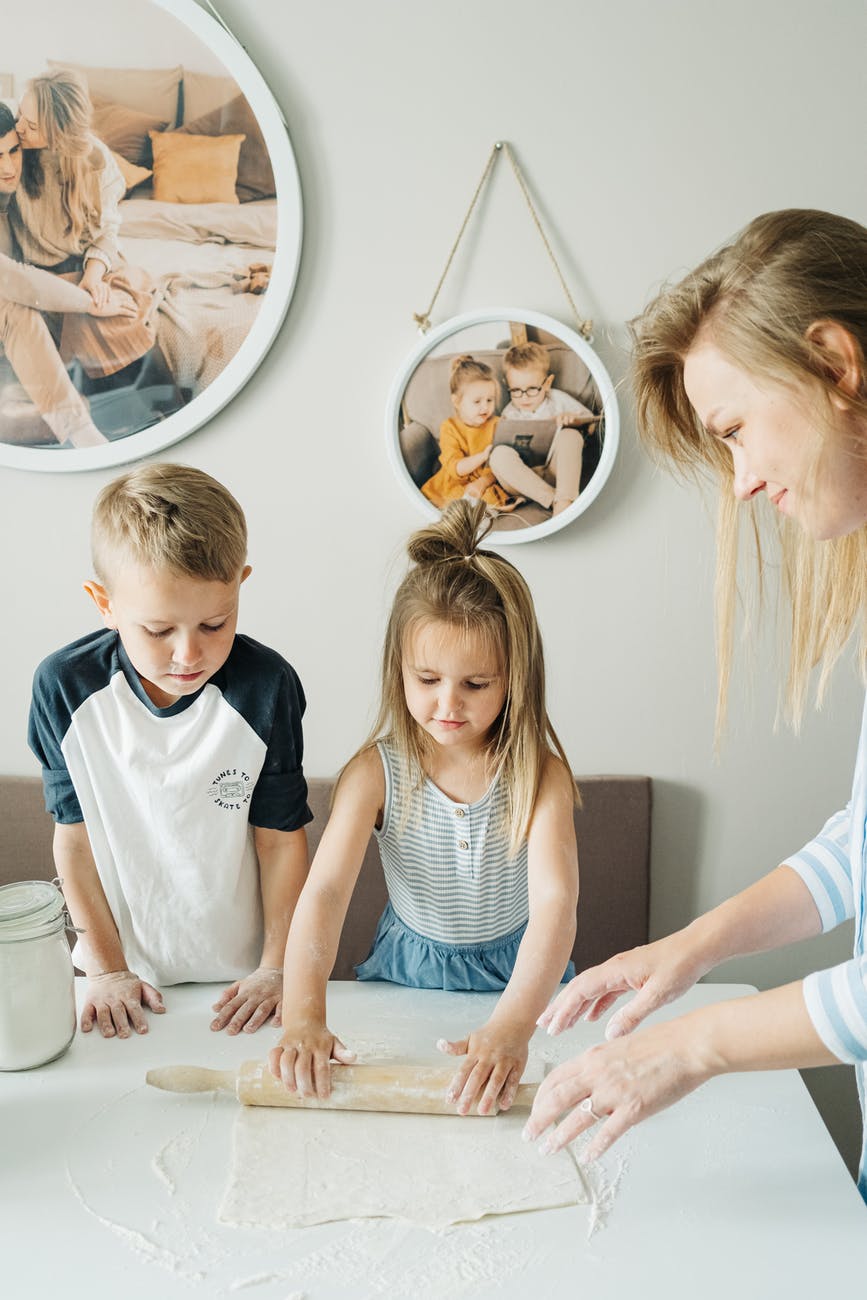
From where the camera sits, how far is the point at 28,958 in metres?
1.02

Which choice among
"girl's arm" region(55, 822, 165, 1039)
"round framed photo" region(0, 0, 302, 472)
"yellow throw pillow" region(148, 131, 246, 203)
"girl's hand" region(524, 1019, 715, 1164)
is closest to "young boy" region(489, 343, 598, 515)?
"round framed photo" region(0, 0, 302, 472)

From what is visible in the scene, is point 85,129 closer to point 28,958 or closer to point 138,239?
point 138,239

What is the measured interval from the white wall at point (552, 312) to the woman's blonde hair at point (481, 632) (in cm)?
58

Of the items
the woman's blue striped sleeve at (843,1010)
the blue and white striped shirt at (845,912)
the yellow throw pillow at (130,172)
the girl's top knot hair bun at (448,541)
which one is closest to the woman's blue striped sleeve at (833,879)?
the blue and white striped shirt at (845,912)

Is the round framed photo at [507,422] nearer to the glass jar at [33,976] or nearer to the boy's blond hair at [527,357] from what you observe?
the boy's blond hair at [527,357]

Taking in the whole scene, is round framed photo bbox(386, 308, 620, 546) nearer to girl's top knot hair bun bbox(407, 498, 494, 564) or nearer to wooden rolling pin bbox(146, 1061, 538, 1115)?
girl's top knot hair bun bbox(407, 498, 494, 564)

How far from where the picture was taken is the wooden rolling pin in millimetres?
984

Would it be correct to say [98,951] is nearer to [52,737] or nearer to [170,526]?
[52,737]

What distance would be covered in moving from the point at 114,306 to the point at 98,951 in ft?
3.41

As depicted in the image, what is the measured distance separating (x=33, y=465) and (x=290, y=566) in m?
0.45

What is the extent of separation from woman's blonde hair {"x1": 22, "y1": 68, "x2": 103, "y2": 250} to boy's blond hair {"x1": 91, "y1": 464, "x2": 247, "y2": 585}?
74 centimetres

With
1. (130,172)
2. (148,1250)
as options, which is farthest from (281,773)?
(130,172)

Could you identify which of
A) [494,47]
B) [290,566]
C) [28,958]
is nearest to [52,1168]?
[28,958]

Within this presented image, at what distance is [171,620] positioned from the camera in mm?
1165
